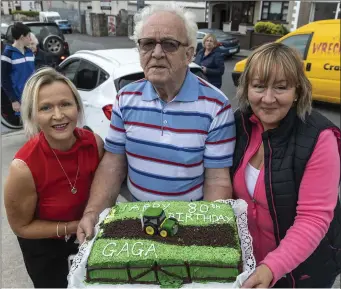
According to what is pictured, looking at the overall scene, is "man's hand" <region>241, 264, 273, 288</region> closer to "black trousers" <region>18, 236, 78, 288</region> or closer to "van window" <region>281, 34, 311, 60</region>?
"black trousers" <region>18, 236, 78, 288</region>

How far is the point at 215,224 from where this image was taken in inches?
50.9

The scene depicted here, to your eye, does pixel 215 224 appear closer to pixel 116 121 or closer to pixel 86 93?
pixel 116 121

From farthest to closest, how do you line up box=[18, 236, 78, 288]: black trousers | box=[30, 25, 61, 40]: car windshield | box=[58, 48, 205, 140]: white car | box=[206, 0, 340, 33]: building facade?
box=[206, 0, 340, 33]: building facade → box=[30, 25, 61, 40]: car windshield → box=[58, 48, 205, 140]: white car → box=[18, 236, 78, 288]: black trousers

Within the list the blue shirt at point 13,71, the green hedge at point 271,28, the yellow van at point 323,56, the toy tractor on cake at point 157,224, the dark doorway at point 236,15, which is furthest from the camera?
the dark doorway at point 236,15

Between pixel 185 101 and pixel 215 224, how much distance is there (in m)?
0.63

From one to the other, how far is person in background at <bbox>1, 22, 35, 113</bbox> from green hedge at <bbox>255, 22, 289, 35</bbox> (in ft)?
47.3

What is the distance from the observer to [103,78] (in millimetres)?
4152

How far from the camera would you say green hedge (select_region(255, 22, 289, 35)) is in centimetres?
1660

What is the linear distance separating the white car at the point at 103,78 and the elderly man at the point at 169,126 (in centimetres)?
226

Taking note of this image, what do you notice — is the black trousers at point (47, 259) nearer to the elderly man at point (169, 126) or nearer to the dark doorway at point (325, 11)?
the elderly man at point (169, 126)

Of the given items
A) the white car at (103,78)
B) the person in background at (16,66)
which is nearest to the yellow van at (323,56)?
the white car at (103,78)

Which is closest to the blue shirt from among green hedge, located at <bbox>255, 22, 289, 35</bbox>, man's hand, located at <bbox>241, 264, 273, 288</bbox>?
man's hand, located at <bbox>241, 264, 273, 288</bbox>

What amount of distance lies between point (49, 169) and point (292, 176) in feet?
3.54

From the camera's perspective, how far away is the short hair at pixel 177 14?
1605 mm
